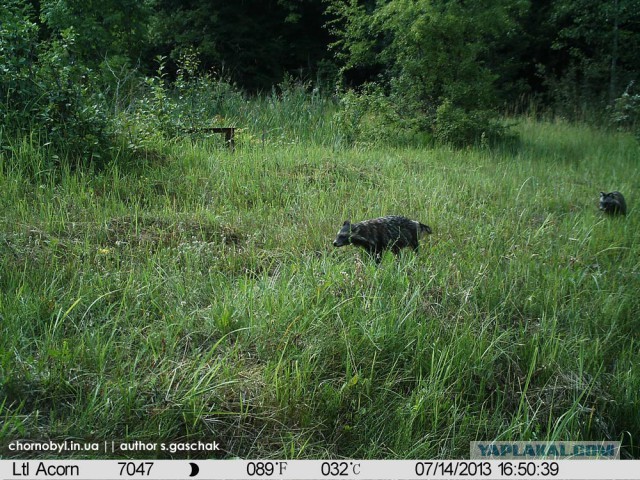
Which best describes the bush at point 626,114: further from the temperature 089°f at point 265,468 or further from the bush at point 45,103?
the temperature 089°f at point 265,468

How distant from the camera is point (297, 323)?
11.8 feet

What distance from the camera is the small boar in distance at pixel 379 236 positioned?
15.6 ft

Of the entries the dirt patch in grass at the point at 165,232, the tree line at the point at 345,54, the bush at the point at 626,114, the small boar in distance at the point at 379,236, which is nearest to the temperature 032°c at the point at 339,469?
the small boar in distance at the point at 379,236

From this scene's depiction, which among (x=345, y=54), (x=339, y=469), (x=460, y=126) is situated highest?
(x=345, y=54)

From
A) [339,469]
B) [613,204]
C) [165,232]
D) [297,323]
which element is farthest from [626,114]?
[339,469]

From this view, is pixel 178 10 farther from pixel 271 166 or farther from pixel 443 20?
pixel 271 166

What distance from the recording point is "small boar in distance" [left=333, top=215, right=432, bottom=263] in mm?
4758

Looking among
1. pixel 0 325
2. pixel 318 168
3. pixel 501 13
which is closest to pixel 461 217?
pixel 318 168

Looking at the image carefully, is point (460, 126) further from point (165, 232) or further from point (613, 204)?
point (165, 232)

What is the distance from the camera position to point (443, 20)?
10828 millimetres

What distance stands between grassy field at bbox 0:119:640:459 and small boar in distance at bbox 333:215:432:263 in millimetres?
149

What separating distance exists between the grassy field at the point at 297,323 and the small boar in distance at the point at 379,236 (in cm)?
15

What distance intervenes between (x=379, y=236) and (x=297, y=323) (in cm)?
150

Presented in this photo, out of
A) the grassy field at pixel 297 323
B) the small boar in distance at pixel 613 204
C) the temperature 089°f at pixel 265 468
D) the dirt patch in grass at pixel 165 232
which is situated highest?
the small boar in distance at pixel 613 204
